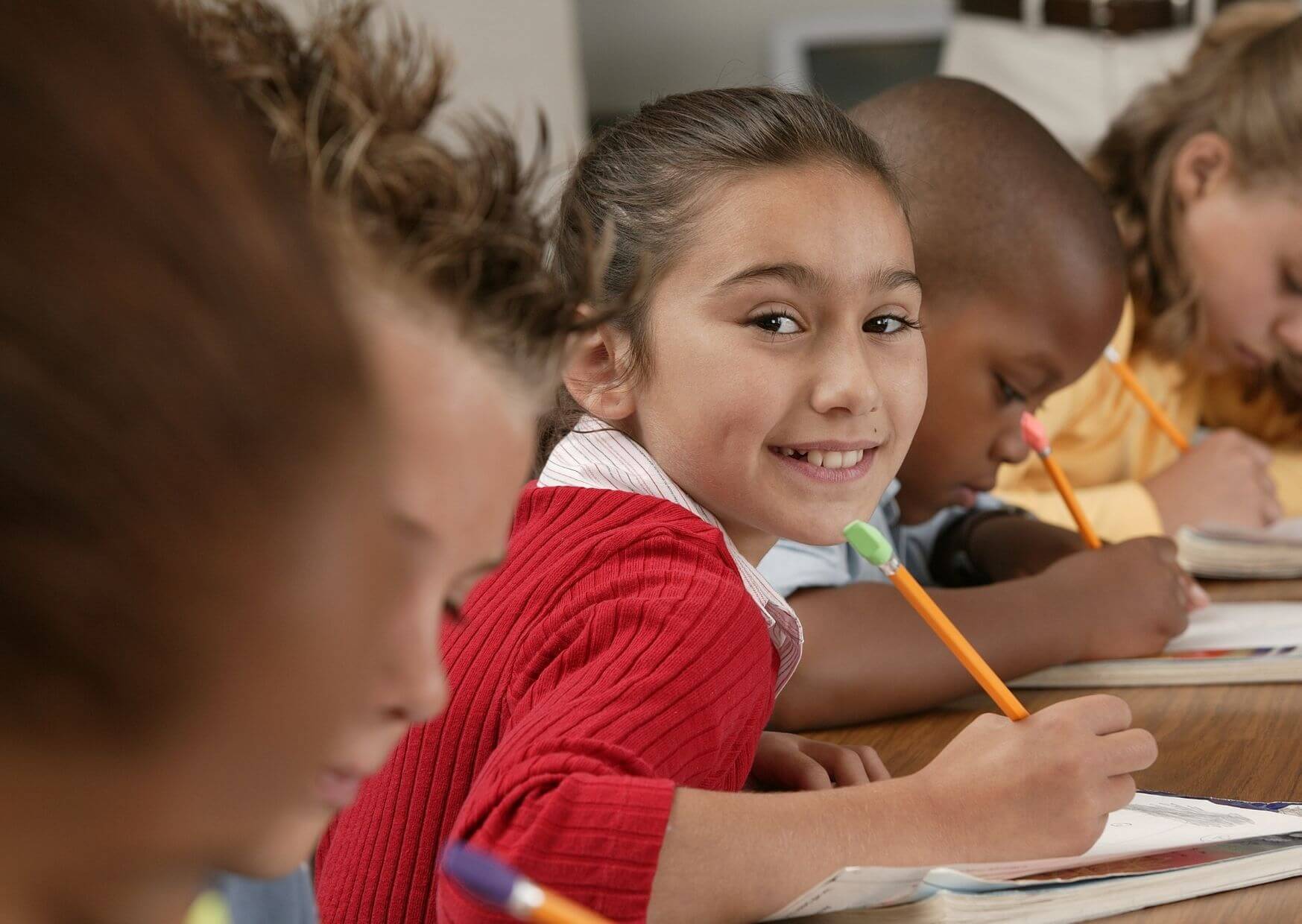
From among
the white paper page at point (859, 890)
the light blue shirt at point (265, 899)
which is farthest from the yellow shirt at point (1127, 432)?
the light blue shirt at point (265, 899)

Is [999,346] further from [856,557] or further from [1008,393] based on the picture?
[856,557]

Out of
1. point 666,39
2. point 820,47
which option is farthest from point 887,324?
point 666,39

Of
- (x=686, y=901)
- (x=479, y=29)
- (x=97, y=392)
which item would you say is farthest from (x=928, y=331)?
(x=479, y=29)

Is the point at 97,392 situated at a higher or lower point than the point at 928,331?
higher

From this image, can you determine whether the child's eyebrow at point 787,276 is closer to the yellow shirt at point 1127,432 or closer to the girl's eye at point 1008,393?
the girl's eye at point 1008,393

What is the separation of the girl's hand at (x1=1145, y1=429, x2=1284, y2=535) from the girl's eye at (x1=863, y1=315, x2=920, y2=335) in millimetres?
681

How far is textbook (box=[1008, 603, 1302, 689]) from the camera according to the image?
975 mm

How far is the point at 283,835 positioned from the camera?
35 cm

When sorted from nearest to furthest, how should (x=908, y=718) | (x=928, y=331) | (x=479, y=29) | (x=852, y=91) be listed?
(x=908, y=718)
(x=928, y=331)
(x=479, y=29)
(x=852, y=91)

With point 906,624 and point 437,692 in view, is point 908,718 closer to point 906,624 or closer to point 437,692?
point 906,624

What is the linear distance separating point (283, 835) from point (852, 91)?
254 centimetres

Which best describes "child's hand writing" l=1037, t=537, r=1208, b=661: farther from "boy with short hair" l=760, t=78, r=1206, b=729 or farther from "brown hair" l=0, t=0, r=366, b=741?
"brown hair" l=0, t=0, r=366, b=741

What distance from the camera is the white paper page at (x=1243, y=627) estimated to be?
1043 mm

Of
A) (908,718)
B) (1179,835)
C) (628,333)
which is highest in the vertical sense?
(628,333)
